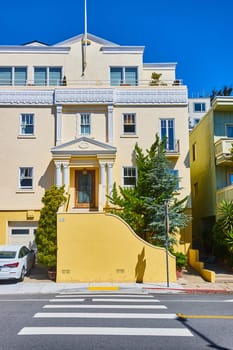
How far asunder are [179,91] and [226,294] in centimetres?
A: 1260

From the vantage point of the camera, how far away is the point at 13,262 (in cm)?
1688

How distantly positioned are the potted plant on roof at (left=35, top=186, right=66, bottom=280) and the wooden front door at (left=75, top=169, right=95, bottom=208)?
4081 millimetres

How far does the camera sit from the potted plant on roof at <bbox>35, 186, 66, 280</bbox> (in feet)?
58.4

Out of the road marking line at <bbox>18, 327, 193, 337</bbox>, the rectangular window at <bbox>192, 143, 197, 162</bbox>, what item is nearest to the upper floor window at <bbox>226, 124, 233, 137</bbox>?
the rectangular window at <bbox>192, 143, 197, 162</bbox>

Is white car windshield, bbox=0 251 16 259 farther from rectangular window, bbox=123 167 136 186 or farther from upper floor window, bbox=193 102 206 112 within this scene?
upper floor window, bbox=193 102 206 112

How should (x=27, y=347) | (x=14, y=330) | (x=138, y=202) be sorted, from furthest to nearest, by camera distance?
(x=138, y=202) < (x=14, y=330) < (x=27, y=347)

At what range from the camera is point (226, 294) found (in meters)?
15.1

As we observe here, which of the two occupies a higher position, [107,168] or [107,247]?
[107,168]

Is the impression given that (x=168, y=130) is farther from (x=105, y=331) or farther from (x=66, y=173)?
(x=105, y=331)

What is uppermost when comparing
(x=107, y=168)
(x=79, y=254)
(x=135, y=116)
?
(x=135, y=116)

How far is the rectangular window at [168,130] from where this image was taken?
23.5m

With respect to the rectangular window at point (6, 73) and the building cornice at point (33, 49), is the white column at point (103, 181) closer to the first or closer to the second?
the building cornice at point (33, 49)

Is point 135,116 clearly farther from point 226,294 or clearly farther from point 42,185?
point 226,294

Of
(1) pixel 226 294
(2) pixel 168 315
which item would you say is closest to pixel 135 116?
(1) pixel 226 294
